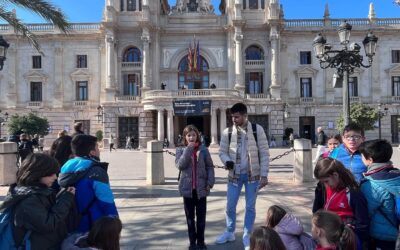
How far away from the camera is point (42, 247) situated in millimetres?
3037

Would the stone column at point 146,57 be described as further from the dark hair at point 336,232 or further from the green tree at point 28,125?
the dark hair at point 336,232

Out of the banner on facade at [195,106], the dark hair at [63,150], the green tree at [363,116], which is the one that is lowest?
the dark hair at [63,150]

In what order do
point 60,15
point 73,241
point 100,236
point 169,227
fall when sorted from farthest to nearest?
point 60,15 < point 169,227 < point 73,241 < point 100,236

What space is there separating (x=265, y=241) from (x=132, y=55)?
1496 inches

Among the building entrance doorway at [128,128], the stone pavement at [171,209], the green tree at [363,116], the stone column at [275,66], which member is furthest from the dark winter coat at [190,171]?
the stone column at [275,66]

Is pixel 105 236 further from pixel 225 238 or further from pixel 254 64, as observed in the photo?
pixel 254 64

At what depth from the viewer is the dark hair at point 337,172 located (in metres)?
3.53

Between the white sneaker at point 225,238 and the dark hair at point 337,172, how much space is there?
2.43 metres

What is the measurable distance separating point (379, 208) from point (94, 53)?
38748 mm

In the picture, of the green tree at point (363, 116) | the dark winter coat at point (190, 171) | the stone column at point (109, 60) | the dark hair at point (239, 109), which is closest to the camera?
the dark winter coat at point (190, 171)

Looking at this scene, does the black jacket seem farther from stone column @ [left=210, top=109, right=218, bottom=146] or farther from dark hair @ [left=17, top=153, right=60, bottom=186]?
stone column @ [left=210, top=109, right=218, bottom=146]

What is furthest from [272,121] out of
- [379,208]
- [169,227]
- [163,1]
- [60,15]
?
[379,208]

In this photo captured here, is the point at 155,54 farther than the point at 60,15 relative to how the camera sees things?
Yes

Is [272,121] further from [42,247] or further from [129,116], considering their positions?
[42,247]
